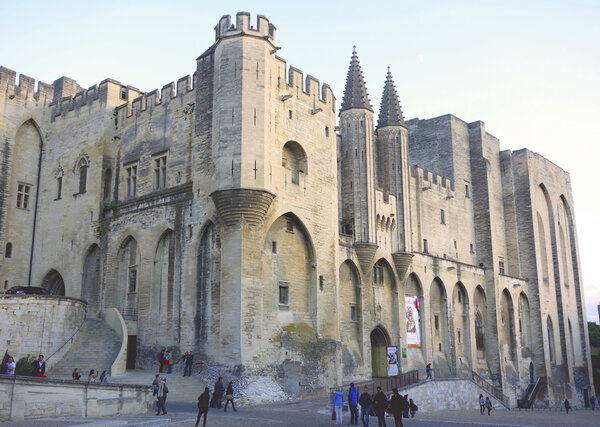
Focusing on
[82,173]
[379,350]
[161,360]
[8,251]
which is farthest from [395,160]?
[8,251]

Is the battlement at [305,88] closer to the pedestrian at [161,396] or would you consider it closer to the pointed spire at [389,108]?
the pointed spire at [389,108]

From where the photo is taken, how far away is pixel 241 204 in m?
26.9

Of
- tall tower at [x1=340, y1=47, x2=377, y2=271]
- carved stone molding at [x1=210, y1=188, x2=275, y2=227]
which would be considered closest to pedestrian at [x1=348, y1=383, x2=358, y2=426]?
carved stone molding at [x1=210, y1=188, x2=275, y2=227]

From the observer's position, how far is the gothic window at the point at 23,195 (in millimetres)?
37156

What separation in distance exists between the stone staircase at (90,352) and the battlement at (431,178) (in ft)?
75.7

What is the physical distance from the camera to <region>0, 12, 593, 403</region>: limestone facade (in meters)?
27.7

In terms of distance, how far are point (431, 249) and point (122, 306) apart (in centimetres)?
2106

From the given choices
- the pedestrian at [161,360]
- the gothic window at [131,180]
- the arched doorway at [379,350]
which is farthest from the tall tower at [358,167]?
the pedestrian at [161,360]

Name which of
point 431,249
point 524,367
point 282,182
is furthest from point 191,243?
point 524,367

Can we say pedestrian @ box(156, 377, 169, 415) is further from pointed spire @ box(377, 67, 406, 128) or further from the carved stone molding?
pointed spire @ box(377, 67, 406, 128)

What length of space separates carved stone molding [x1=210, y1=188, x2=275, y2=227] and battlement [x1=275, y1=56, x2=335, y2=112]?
5.69 metres

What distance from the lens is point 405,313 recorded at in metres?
38.4

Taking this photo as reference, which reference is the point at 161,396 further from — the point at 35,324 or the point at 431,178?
the point at 431,178

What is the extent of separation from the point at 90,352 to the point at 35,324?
102 inches
